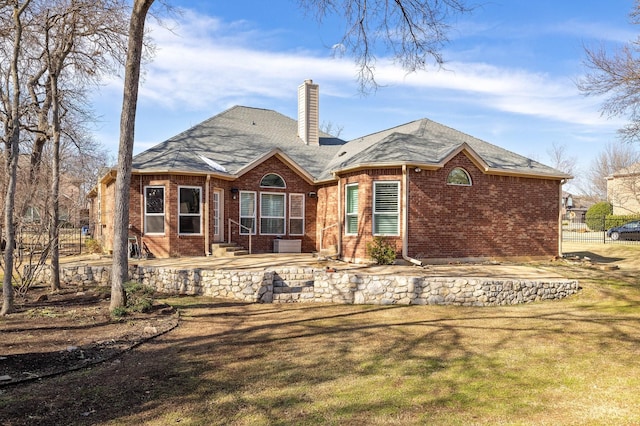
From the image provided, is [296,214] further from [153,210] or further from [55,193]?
[55,193]

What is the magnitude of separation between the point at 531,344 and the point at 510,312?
285cm

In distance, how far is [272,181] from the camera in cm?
1752

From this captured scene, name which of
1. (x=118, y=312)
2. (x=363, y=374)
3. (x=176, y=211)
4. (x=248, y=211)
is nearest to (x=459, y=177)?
(x=248, y=211)

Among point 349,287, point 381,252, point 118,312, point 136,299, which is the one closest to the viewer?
point 118,312

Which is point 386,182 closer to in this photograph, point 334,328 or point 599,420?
point 334,328

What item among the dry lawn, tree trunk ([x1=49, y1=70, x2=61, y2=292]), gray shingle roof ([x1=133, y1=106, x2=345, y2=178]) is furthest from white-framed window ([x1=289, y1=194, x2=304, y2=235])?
tree trunk ([x1=49, y1=70, x2=61, y2=292])

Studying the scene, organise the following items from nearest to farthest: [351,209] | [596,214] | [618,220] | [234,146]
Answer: [351,209] < [234,146] < [618,220] < [596,214]

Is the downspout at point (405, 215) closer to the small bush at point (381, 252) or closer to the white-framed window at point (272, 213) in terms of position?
the small bush at point (381, 252)

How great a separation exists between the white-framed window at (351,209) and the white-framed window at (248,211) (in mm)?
3721

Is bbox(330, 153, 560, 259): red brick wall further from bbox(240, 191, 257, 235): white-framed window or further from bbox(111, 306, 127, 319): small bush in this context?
bbox(111, 306, 127, 319): small bush

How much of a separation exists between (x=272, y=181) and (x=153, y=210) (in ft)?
14.5

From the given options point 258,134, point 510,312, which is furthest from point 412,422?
point 258,134

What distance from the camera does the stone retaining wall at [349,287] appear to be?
37.8 ft

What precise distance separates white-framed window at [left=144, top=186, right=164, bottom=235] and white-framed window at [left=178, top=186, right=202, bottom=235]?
2.00ft
